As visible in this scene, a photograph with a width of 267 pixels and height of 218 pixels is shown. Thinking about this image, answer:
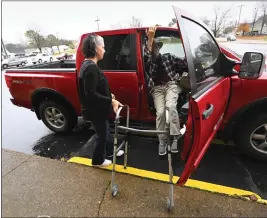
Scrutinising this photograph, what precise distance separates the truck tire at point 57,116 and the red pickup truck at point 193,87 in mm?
20

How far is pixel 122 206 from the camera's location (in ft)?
7.79

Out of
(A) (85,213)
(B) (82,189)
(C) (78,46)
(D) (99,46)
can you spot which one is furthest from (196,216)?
(C) (78,46)

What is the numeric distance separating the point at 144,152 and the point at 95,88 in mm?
1509

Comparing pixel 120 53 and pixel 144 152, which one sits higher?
pixel 120 53

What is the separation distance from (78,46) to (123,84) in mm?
914

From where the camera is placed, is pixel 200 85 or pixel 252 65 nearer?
pixel 200 85

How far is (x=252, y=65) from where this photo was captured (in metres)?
2.42

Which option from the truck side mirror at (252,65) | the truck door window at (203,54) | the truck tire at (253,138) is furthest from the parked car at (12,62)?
the truck side mirror at (252,65)

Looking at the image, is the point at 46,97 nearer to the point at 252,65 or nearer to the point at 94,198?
the point at 94,198

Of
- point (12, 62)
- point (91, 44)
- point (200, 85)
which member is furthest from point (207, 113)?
point (12, 62)

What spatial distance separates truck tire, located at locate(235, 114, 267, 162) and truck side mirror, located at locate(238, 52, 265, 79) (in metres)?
0.65

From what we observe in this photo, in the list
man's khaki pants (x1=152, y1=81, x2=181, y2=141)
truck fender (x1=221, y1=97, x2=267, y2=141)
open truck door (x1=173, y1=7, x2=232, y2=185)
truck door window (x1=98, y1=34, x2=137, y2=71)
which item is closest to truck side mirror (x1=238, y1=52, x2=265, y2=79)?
open truck door (x1=173, y1=7, x2=232, y2=185)

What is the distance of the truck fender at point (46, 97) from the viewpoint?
3.79 metres

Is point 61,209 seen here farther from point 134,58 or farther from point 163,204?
point 134,58
